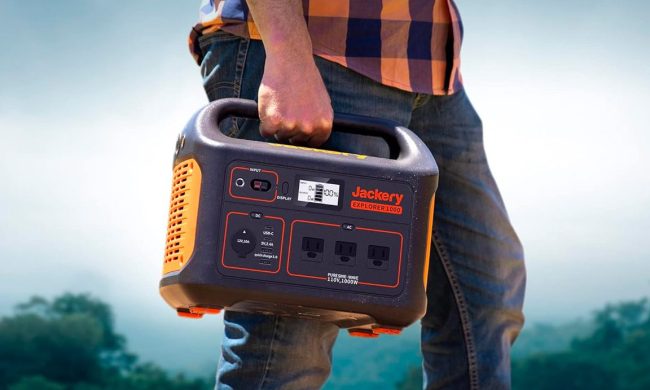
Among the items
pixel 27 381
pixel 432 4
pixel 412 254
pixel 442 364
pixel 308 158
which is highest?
pixel 432 4

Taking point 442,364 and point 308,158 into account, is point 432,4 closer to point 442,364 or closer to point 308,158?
point 308,158

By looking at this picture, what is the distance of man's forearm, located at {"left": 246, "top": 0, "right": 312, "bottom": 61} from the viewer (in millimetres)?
1147

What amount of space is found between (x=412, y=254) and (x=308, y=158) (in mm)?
157

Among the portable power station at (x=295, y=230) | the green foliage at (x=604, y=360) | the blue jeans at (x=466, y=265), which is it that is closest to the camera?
the portable power station at (x=295, y=230)

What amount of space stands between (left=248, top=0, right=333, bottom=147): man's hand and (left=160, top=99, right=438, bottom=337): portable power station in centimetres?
3

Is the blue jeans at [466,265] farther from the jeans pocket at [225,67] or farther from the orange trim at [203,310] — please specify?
the orange trim at [203,310]

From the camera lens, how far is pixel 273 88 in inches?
44.6

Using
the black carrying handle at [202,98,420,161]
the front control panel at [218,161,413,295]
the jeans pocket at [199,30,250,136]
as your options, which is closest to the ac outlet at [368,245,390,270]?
the front control panel at [218,161,413,295]

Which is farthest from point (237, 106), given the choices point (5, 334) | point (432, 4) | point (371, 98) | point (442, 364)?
point (5, 334)

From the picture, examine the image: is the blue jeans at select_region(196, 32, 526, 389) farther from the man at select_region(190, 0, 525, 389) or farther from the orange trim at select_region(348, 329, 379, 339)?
the orange trim at select_region(348, 329, 379, 339)

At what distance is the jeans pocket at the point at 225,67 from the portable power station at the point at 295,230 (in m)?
0.09

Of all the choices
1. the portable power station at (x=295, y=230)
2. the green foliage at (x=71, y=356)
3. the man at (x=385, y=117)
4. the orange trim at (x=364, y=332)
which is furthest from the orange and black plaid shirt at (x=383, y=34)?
the green foliage at (x=71, y=356)

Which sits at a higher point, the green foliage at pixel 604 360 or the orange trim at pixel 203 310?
the orange trim at pixel 203 310

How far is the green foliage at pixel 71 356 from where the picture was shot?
2693 mm
